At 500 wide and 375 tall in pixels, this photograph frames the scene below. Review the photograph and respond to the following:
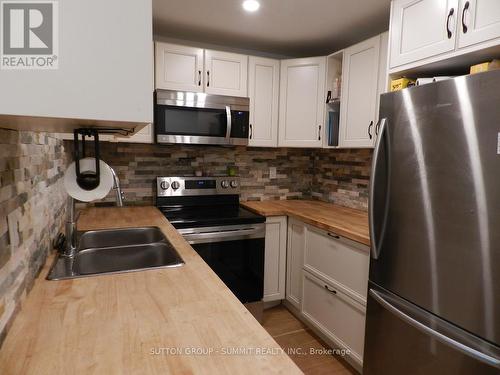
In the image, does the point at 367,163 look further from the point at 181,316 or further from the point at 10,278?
the point at 10,278

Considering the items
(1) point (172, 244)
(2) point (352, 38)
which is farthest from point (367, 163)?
(1) point (172, 244)

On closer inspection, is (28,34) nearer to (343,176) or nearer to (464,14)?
(464,14)

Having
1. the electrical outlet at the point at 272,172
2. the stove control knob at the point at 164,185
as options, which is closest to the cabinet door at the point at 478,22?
the electrical outlet at the point at 272,172

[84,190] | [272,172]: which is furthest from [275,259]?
[84,190]

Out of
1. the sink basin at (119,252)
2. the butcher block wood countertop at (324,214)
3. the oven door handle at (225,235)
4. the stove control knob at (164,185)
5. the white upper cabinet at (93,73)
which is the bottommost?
the oven door handle at (225,235)

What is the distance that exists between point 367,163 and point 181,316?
6.89 ft

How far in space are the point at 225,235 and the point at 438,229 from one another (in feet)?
4.62

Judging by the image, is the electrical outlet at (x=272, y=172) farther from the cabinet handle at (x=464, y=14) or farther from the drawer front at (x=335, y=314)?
the cabinet handle at (x=464, y=14)

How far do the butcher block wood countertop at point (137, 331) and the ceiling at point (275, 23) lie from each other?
5.81 ft

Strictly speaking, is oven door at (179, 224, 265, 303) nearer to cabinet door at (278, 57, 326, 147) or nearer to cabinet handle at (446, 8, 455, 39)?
cabinet door at (278, 57, 326, 147)

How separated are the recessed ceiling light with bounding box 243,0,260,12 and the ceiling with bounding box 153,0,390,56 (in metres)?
0.04

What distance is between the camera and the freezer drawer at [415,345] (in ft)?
3.78

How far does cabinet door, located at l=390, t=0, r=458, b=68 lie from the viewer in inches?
58.6

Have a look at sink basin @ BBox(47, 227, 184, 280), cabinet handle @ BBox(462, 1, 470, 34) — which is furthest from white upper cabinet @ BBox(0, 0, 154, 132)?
cabinet handle @ BBox(462, 1, 470, 34)
